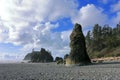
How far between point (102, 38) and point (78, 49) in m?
93.9

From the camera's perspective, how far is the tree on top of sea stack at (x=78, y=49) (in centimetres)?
5466

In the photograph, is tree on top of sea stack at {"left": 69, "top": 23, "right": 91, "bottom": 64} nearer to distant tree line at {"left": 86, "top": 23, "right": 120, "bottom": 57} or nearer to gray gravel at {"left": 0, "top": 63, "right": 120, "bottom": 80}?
gray gravel at {"left": 0, "top": 63, "right": 120, "bottom": 80}

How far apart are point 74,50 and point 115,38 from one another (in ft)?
257

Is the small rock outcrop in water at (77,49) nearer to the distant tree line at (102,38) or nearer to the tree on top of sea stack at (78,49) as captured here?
the tree on top of sea stack at (78,49)

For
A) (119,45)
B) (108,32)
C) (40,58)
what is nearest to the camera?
(119,45)

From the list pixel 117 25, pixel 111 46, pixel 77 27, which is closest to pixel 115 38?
pixel 111 46

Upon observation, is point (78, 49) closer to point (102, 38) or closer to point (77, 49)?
point (77, 49)

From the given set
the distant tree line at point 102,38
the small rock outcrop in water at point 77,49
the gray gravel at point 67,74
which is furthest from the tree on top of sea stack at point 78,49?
the distant tree line at point 102,38

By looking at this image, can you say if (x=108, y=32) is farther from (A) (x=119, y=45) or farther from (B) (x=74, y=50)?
(B) (x=74, y=50)

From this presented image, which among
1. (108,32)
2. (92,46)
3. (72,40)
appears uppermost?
(108,32)

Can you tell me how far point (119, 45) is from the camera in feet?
408

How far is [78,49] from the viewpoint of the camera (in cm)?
5472

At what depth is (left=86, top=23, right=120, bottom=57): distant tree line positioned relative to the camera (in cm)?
12825

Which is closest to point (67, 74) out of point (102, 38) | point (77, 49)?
point (77, 49)
